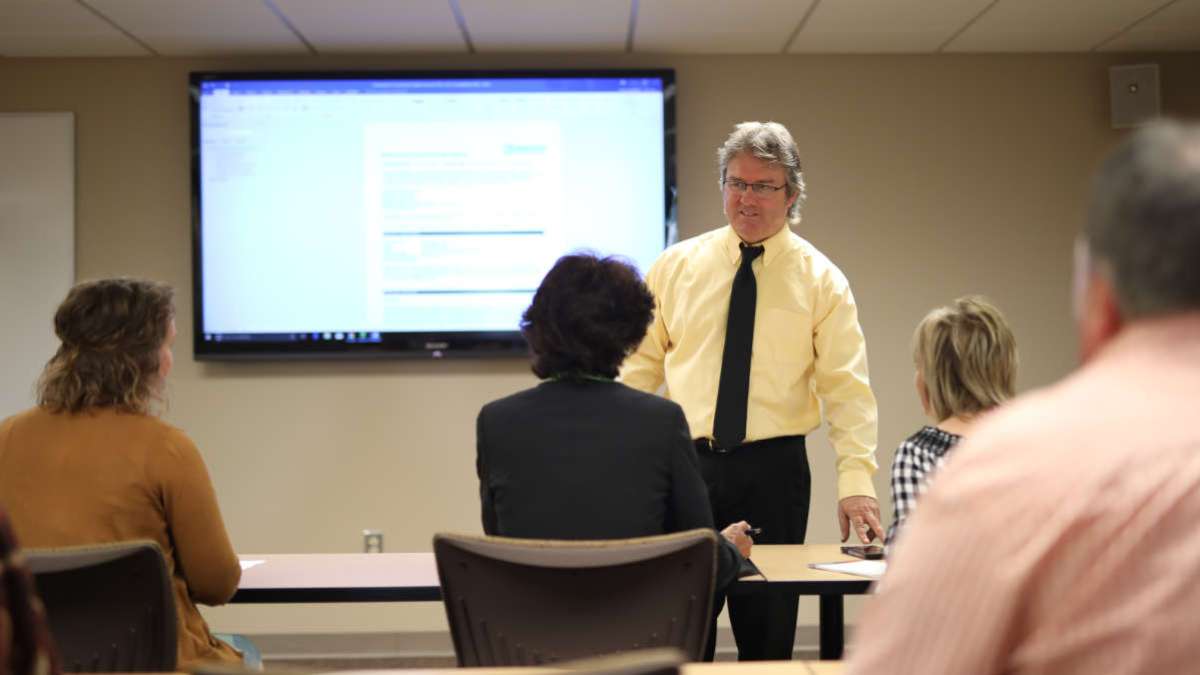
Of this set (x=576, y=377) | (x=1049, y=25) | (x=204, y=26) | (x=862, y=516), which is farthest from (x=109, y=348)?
(x=1049, y=25)

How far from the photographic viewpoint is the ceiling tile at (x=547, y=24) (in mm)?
3984

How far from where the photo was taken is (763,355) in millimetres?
2855

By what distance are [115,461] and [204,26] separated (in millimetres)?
2701

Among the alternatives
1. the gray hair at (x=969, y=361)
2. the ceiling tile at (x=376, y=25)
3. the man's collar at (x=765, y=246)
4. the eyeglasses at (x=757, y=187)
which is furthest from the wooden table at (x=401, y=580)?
the ceiling tile at (x=376, y=25)

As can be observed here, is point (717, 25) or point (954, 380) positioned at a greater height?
point (717, 25)

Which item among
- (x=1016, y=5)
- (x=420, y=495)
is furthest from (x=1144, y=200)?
(x=420, y=495)

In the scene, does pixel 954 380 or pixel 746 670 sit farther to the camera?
pixel 954 380

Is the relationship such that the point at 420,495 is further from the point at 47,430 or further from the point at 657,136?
the point at 47,430

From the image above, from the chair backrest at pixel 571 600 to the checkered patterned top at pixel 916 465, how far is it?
665 mm

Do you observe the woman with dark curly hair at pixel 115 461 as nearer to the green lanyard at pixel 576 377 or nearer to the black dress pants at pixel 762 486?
the green lanyard at pixel 576 377

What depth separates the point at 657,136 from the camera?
14.6 feet

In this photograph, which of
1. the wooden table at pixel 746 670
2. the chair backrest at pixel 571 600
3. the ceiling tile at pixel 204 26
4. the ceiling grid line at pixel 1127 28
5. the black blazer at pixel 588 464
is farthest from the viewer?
the ceiling grid line at pixel 1127 28

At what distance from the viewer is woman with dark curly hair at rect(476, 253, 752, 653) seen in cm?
185

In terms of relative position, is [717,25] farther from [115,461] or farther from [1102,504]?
[1102,504]
